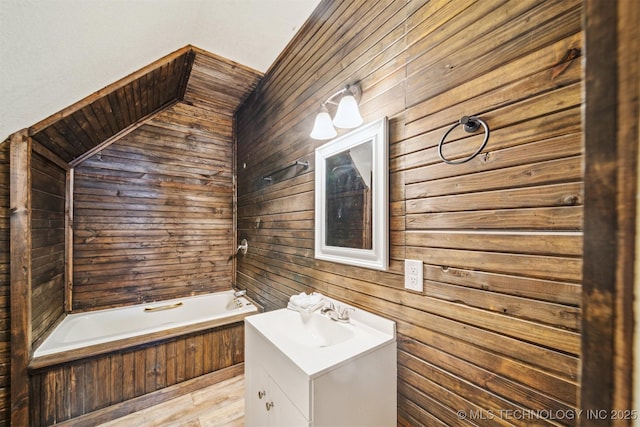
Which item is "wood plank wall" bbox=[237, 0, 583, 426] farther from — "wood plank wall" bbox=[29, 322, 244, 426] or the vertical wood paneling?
the vertical wood paneling

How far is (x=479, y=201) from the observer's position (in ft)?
3.02

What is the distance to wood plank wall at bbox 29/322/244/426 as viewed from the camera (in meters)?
1.63

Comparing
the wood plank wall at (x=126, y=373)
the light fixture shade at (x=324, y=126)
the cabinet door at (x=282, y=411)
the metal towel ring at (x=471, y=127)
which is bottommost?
the wood plank wall at (x=126, y=373)

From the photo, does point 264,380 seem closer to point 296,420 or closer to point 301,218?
point 296,420

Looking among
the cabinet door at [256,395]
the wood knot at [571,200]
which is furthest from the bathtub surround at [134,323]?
the wood knot at [571,200]

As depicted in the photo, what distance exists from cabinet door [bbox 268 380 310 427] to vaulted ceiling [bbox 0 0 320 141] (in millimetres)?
1781

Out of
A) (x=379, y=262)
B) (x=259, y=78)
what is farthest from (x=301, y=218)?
(x=259, y=78)

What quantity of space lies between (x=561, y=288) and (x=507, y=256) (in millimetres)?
154

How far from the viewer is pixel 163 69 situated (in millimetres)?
2180

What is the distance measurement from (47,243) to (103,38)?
64.9 inches

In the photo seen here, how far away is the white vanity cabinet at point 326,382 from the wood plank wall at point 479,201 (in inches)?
4.4

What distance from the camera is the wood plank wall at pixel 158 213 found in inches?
98.6

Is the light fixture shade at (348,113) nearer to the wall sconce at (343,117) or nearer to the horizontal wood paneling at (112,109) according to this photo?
the wall sconce at (343,117)

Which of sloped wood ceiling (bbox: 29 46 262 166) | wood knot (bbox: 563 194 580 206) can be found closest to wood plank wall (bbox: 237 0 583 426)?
wood knot (bbox: 563 194 580 206)
